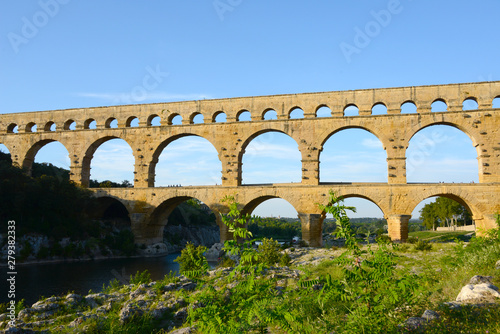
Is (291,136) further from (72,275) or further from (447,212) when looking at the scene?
(447,212)

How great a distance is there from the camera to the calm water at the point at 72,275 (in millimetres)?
14677

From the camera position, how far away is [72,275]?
18656 mm

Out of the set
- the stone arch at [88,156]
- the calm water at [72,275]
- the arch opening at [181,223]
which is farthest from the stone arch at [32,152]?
the calm water at [72,275]

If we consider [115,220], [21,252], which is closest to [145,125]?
[115,220]

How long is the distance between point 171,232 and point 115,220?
7.80m

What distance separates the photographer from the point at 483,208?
2194 cm

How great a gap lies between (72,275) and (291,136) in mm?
16015

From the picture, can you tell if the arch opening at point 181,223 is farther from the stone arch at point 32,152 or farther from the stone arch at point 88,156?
the stone arch at point 32,152

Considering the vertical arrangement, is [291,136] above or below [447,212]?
above

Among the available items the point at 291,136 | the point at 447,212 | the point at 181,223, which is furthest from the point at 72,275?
the point at 447,212

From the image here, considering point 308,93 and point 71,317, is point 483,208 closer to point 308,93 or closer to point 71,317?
point 308,93

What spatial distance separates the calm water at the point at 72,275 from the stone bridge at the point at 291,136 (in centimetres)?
467

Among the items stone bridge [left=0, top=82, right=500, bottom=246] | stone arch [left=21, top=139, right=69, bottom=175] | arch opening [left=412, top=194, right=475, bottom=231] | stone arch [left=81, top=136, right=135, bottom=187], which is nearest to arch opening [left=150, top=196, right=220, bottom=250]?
stone bridge [left=0, top=82, right=500, bottom=246]

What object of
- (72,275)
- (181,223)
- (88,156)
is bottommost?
(72,275)
